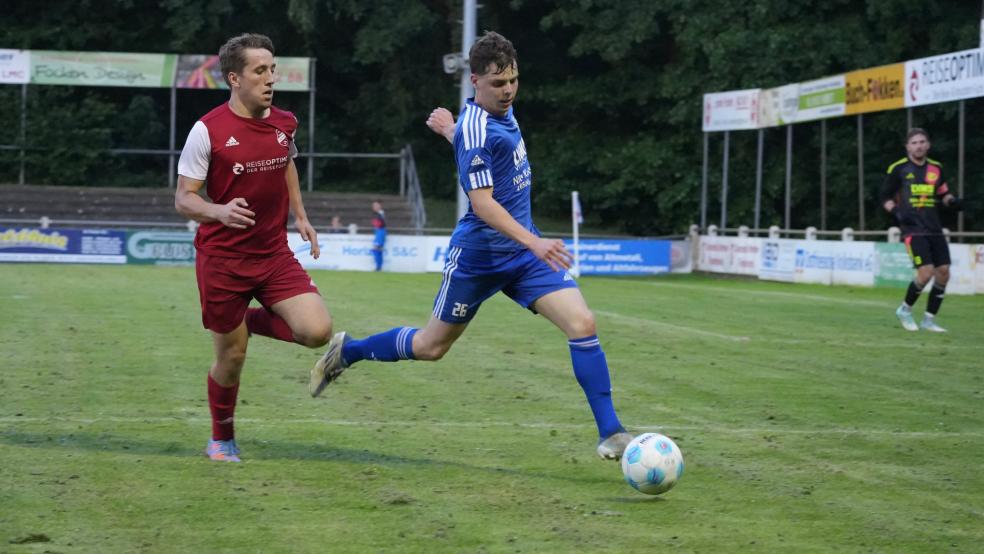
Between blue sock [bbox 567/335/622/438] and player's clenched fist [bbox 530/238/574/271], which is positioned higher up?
player's clenched fist [bbox 530/238/574/271]

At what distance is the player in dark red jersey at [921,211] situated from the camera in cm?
1616

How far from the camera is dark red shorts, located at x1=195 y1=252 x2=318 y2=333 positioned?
7227 millimetres

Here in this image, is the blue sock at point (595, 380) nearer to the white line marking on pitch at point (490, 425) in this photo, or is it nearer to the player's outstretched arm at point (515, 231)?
the player's outstretched arm at point (515, 231)

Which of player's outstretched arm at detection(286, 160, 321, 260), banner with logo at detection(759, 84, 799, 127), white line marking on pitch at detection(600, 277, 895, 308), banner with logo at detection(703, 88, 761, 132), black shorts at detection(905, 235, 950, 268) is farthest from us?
banner with logo at detection(703, 88, 761, 132)

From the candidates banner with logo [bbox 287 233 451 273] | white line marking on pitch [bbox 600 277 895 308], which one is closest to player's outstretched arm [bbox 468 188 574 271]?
white line marking on pitch [bbox 600 277 895 308]

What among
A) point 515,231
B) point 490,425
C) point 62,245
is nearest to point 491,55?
point 515,231

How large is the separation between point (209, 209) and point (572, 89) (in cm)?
4106

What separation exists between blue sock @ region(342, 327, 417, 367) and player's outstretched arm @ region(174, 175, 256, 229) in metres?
1.27

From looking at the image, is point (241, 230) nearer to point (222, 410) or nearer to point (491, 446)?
Answer: point (222, 410)

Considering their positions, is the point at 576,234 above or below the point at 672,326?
above

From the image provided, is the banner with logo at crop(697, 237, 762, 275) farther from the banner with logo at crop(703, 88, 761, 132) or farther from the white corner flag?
the white corner flag

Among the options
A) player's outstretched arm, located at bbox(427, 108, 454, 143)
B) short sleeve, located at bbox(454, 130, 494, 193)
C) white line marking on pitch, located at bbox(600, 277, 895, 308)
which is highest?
player's outstretched arm, located at bbox(427, 108, 454, 143)

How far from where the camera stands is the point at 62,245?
1296 inches

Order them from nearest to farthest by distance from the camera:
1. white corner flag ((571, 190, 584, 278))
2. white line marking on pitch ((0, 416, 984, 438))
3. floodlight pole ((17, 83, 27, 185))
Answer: white line marking on pitch ((0, 416, 984, 438))
white corner flag ((571, 190, 584, 278))
floodlight pole ((17, 83, 27, 185))
